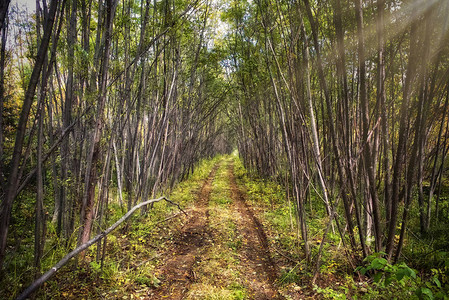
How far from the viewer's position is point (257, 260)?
4398mm

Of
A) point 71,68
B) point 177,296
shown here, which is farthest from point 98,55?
point 177,296

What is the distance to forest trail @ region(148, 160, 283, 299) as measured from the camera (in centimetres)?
337

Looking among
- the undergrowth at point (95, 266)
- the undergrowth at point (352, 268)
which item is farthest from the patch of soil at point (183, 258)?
the undergrowth at point (352, 268)

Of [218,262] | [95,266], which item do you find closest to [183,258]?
[218,262]

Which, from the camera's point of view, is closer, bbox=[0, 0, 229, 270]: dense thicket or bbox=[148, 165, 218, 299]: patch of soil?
bbox=[0, 0, 229, 270]: dense thicket

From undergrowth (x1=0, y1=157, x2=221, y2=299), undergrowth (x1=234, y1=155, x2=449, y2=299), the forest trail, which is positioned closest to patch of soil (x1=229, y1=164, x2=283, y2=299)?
the forest trail

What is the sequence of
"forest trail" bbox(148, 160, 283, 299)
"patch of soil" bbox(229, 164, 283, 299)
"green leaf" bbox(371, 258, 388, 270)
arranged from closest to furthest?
"green leaf" bbox(371, 258, 388, 270) → "forest trail" bbox(148, 160, 283, 299) → "patch of soil" bbox(229, 164, 283, 299)

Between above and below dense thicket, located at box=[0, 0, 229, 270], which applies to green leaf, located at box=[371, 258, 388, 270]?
below

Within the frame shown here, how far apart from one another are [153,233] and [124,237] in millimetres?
639

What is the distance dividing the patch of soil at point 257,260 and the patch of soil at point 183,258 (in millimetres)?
839

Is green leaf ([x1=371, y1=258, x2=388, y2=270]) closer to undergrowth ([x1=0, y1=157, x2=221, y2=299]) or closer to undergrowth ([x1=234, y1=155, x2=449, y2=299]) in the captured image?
undergrowth ([x1=234, y1=155, x2=449, y2=299])

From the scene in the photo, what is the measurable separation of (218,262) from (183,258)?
0.69m

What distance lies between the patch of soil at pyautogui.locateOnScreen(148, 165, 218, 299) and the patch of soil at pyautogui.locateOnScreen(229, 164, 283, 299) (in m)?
0.84

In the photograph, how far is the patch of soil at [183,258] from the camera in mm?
3402
